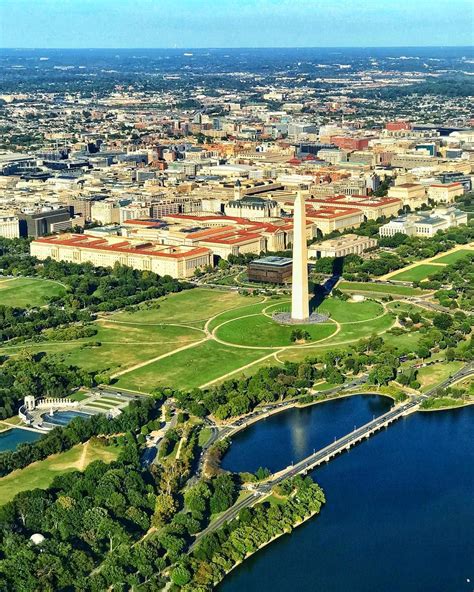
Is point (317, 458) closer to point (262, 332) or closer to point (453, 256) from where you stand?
point (262, 332)

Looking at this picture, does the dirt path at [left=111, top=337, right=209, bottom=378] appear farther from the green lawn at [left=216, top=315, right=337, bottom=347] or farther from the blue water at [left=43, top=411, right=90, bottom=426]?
the blue water at [left=43, top=411, right=90, bottom=426]

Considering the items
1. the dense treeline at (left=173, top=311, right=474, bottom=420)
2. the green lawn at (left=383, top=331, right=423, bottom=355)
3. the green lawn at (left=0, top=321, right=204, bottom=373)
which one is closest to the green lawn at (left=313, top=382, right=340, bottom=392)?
the dense treeline at (left=173, top=311, right=474, bottom=420)

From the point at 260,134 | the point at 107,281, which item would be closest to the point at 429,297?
the point at 107,281

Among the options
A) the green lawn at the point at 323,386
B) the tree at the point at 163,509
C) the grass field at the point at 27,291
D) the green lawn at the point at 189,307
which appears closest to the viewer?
the tree at the point at 163,509

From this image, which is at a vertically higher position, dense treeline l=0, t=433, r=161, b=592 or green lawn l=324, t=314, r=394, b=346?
dense treeline l=0, t=433, r=161, b=592

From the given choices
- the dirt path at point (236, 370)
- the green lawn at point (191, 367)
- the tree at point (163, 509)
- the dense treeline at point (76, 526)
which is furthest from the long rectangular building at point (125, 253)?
the tree at point (163, 509)

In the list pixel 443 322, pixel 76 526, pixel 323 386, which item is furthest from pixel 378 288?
pixel 76 526

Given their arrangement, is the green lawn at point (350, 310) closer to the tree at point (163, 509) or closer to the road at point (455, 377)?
the road at point (455, 377)
